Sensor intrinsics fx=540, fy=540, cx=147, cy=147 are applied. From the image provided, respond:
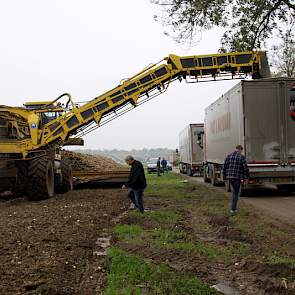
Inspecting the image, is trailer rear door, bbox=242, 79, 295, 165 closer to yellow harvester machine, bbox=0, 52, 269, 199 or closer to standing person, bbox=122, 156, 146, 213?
yellow harvester machine, bbox=0, 52, 269, 199

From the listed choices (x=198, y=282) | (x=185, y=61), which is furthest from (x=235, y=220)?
(x=185, y=61)

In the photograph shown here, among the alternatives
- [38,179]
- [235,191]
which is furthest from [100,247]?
[38,179]

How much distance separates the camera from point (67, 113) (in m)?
19.5

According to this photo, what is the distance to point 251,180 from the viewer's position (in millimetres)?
18703

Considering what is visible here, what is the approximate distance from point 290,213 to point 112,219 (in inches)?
190

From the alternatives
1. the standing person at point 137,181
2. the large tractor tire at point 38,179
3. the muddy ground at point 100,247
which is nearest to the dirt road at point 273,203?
the muddy ground at point 100,247

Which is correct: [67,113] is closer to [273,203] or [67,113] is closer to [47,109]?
[47,109]

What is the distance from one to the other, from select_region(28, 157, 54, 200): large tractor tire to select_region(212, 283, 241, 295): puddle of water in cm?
1120

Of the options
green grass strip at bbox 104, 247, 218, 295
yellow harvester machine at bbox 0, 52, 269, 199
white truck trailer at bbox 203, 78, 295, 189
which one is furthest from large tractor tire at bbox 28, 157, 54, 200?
green grass strip at bbox 104, 247, 218, 295

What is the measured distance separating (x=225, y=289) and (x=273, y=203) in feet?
36.2

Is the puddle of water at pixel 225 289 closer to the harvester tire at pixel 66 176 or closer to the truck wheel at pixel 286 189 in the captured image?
the truck wheel at pixel 286 189

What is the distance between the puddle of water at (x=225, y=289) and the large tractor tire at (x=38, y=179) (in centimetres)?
1120

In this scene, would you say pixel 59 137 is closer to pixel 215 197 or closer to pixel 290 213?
pixel 215 197

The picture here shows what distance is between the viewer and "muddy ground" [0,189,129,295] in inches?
257
